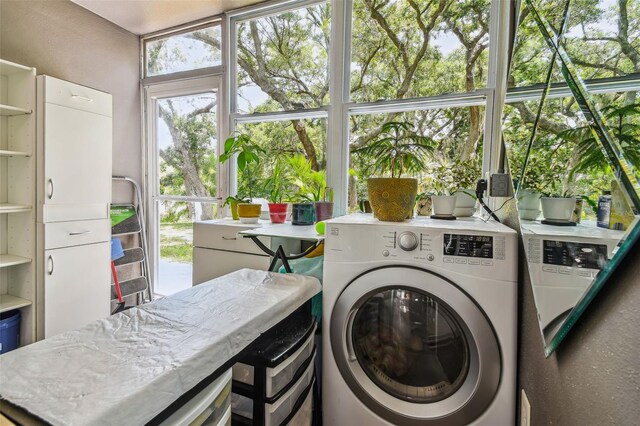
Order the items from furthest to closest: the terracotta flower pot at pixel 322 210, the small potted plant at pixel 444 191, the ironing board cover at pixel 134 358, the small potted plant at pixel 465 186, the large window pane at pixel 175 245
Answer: the large window pane at pixel 175 245 → the terracotta flower pot at pixel 322 210 → the small potted plant at pixel 465 186 → the small potted plant at pixel 444 191 → the ironing board cover at pixel 134 358

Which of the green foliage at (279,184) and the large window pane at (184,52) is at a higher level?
the large window pane at (184,52)

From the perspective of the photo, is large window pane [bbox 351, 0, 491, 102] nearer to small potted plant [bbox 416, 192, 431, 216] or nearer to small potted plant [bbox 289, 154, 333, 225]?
small potted plant [bbox 289, 154, 333, 225]

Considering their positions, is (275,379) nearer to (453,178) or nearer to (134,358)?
(134,358)

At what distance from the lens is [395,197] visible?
4.23 ft

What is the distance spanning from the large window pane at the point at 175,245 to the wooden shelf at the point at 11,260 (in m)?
1.16

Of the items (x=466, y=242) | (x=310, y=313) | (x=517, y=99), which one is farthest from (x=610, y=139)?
(x=310, y=313)

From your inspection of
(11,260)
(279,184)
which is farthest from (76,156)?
(279,184)

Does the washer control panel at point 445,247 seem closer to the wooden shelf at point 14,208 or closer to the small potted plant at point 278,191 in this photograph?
the small potted plant at point 278,191

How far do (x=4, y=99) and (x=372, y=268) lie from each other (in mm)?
2661

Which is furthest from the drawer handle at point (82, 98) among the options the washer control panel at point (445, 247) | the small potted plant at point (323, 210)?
the washer control panel at point (445, 247)

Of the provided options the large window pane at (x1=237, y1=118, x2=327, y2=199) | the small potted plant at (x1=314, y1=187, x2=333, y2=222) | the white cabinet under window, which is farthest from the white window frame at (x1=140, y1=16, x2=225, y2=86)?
the small potted plant at (x1=314, y1=187, x2=333, y2=222)

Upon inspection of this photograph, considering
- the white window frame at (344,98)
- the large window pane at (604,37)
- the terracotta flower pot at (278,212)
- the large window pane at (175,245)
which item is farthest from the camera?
the large window pane at (175,245)

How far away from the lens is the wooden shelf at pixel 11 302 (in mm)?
1879

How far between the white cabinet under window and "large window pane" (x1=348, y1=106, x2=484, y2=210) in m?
1.90
